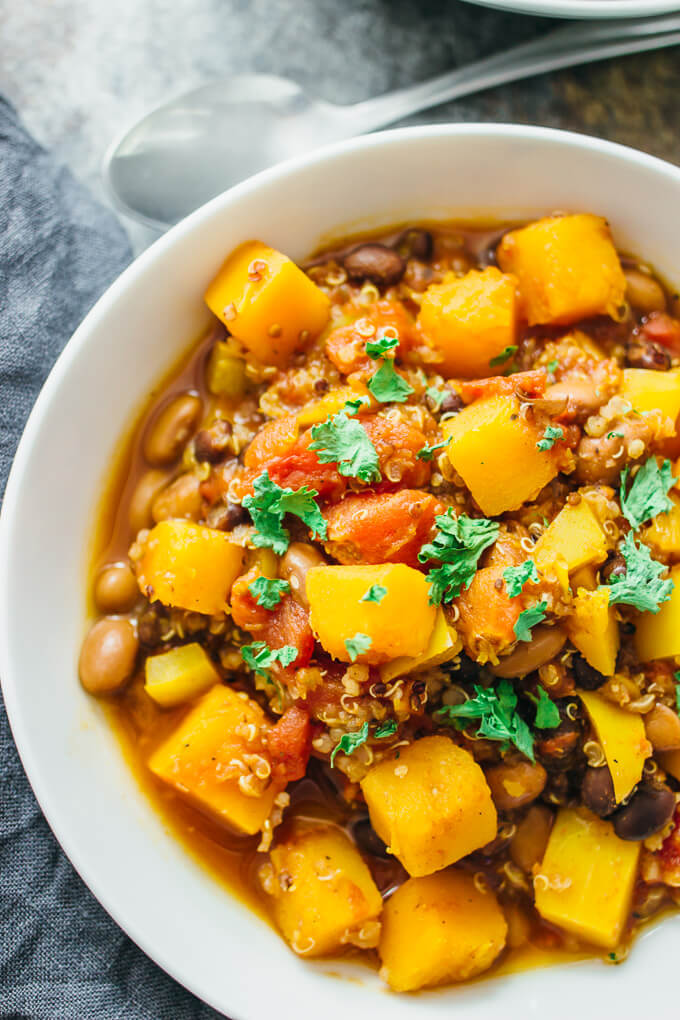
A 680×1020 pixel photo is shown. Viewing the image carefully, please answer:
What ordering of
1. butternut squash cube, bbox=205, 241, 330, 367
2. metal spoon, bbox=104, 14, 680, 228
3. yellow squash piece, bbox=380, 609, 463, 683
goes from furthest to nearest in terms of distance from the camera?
1. metal spoon, bbox=104, 14, 680, 228
2. butternut squash cube, bbox=205, 241, 330, 367
3. yellow squash piece, bbox=380, 609, 463, 683

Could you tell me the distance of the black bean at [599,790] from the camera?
2.79 m

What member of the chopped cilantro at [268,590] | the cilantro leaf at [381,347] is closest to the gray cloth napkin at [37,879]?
the chopped cilantro at [268,590]

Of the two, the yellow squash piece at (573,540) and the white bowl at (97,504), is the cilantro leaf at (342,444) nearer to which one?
the yellow squash piece at (573,540)

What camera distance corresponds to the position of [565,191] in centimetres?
309

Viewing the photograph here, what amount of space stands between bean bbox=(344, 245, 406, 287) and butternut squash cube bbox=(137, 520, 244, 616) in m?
1.02

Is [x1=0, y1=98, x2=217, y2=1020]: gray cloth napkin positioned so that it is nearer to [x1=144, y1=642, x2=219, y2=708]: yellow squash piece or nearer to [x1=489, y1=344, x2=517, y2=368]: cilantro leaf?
[x1=144, y1=642, x2=219, y2=708]: yellow squash piece

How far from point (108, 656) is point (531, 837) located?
59.0 inches

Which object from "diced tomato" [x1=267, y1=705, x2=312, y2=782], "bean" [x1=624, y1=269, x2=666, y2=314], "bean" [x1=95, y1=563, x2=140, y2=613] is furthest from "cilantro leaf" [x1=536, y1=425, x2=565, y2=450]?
"bean" [x1=95, y1=563, x2=140, y2=613]

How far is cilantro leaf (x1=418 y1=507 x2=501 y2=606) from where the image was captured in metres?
2.62

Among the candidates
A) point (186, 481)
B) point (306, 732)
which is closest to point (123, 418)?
point (186, 481)

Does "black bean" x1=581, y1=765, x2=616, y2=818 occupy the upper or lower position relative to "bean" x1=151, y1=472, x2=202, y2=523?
lower

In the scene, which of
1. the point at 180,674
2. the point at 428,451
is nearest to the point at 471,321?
the point at 428,451

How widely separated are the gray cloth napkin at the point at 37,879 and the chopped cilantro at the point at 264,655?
36.8 inches

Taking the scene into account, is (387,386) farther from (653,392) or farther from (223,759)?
(223,759)
